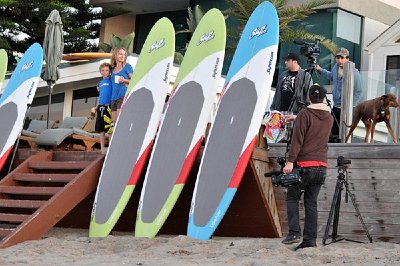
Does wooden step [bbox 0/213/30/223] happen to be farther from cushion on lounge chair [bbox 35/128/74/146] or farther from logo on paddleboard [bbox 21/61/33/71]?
logo on paddleboard [bbox 21/61/33/71]

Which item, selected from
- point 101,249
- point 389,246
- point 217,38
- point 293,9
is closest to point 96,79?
point 293,9

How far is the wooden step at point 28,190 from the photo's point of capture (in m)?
9.49

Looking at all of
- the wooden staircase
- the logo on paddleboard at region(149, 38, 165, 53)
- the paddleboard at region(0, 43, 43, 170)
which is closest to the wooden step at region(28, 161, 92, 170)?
the wooden staircase

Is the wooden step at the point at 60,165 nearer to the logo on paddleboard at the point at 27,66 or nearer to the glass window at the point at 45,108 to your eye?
the logo on paddleboard at the point at 27,66

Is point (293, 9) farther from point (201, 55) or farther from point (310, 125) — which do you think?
point (310, 125)

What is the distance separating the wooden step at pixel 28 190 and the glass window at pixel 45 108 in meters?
8.24

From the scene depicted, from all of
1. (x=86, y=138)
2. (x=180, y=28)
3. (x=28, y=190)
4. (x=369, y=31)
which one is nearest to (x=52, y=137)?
(x=86, y=138)

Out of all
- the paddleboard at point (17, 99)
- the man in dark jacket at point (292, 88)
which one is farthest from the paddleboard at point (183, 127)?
the paddleboard at point (17, 99)

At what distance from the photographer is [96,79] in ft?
57.7

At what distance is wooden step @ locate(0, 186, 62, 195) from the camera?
9.49 metres

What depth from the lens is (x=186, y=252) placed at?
7762 mm

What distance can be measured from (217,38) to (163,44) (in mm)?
942

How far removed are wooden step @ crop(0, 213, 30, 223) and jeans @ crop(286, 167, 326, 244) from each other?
2.85m

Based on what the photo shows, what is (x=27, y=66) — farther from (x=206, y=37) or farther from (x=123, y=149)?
(x=206, y=37)
